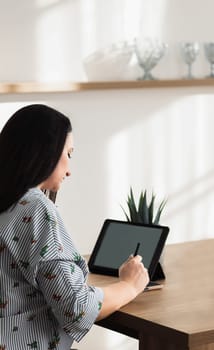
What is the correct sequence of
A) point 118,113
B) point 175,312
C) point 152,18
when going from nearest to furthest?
point 175,312
point 118,113
point 152,18

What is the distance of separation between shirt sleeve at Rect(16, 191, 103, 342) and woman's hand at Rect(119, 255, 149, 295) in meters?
0.23

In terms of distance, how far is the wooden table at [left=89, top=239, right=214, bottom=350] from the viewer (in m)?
2.33

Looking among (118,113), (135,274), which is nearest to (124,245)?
(135,274)

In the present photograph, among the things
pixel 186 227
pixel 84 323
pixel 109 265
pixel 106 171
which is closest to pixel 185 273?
pixel 109 265

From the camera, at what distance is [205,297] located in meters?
2.65

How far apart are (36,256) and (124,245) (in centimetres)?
62

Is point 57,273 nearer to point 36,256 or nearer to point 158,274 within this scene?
point 36,256

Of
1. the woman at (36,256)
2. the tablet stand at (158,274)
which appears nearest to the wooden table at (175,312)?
the tablet stand at (158,274)

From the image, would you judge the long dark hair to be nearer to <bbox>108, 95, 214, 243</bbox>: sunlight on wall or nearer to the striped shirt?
the striped shirt

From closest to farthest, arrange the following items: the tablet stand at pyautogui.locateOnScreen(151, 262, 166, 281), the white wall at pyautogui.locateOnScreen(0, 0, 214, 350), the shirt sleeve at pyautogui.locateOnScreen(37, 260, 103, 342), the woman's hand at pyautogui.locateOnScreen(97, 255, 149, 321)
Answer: the shirt sleeve at pyautogui.locateOnScreen(37, 260, 103, 342)
the woman's hand at pyautogui.locateOnScreen(97, 255, 149, 321)
the tablet stand at pyautogui.locateOnScreen(151, 262, 166, 281)
the white wall at pyautogui.locateOnScreen(0, 0, 214, 350)

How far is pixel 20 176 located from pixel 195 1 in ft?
8.64

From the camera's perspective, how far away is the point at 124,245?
2.89m

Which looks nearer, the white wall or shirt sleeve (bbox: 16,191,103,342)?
shirt sleeve (bbox: 16,191,103,342)

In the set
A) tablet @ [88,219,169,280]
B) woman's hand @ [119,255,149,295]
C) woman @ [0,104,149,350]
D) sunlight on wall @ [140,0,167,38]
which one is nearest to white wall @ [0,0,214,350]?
sunlight on wall @ [140,0,167,38]
